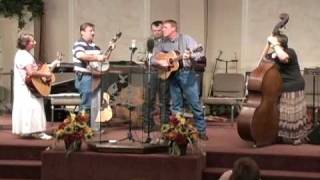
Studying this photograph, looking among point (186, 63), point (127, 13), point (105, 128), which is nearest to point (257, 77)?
point (186, 63)

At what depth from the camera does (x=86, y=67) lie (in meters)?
9.05

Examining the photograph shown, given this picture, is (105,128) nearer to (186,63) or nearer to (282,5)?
(186,63)

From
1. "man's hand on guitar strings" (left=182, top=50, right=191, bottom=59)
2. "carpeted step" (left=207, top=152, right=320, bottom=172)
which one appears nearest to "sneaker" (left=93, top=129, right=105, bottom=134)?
"man's hand on guitar strings" (left=182, top=50, right=191, bottom=59)

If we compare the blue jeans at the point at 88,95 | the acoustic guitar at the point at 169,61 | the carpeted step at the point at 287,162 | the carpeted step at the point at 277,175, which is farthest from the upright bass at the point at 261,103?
the blue jeans at the point at 88,95

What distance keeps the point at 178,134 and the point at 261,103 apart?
1.17 metres

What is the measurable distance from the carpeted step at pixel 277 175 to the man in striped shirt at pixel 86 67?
1.93m

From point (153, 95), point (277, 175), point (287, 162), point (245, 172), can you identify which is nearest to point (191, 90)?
point (153, 95)

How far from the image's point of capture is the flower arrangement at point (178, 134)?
24.4ft

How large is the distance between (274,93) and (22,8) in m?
6.78

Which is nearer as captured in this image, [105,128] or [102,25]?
[105,128]

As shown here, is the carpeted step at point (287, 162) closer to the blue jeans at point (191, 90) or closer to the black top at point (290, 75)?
the black top at point (290, 75)

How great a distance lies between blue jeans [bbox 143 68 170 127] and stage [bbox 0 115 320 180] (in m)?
0.28

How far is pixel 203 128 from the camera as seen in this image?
8891 millimetres

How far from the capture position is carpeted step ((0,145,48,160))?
27.0 ft
